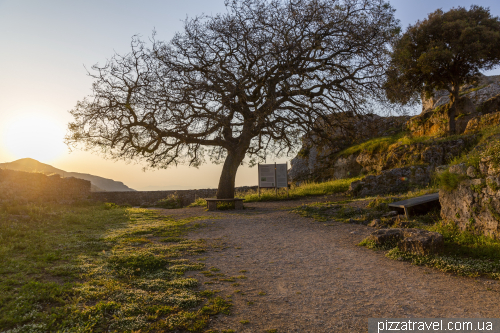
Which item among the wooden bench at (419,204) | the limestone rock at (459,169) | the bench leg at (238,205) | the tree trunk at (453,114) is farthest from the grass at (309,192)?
the limestone rock at (459,169)

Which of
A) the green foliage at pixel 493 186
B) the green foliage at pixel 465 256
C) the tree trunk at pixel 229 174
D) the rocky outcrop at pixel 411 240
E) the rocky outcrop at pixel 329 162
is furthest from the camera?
A: the rocky outcrop at pixel 329 162

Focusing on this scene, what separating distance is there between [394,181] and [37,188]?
15.1 meters

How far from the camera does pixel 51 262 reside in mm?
4977

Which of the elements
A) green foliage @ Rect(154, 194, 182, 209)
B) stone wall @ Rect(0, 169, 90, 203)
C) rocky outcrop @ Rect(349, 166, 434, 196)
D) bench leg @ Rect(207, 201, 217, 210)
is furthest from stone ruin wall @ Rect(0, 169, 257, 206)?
rocky outcrop @ Rect(349, 166, 434, 196)

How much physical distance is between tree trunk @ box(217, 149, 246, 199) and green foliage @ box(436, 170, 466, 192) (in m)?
9.34

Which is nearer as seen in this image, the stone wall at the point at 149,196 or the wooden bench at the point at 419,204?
the wooden bench at the point at 419,204

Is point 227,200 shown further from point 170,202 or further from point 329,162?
point 329,162

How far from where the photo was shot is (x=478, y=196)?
18.8ft

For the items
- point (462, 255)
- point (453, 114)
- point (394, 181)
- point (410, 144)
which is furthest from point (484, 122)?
point (462, 255)

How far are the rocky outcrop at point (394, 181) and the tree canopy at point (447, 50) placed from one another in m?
3.16

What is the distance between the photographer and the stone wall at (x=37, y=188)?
35.2 feet

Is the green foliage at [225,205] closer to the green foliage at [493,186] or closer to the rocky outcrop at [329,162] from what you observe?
the rocky outcrop at [329,162]

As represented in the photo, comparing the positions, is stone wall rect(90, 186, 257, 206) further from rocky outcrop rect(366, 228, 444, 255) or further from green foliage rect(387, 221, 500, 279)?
green foliage rect(387, 221, 500, 279)

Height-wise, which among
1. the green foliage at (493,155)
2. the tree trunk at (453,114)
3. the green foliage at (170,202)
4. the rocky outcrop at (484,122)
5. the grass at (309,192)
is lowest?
the green foliage at (170,202)
